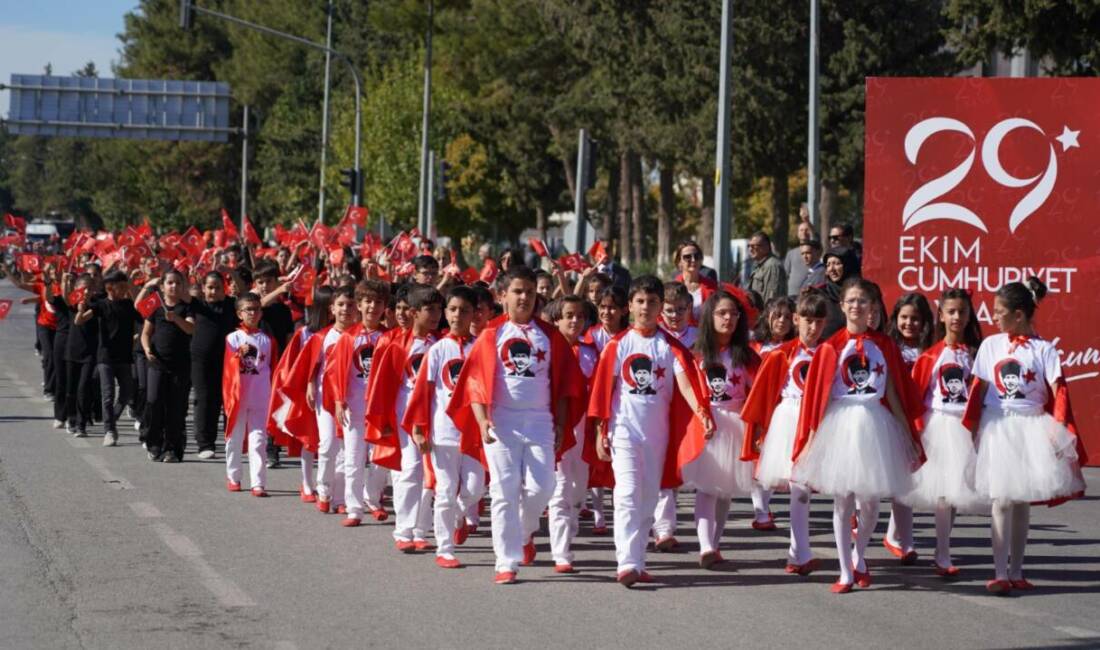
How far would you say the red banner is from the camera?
15.9 meters

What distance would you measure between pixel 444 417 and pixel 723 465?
5.23 feet

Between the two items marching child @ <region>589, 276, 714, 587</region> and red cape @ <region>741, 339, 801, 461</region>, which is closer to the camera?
marching child @ <region>589, 276, 714, 587</region>

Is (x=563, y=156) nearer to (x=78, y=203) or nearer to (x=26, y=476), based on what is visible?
(x=26, y=476)

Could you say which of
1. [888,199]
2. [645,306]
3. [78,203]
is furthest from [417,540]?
[78,203]

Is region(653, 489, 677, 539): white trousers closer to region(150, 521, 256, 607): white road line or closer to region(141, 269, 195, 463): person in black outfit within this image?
region(150, 521, 256, 607): white road line

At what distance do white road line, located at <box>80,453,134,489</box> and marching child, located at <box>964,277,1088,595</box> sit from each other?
6642 mm

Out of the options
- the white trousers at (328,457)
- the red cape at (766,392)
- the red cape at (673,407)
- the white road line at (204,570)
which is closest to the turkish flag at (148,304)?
the white trousers at (328,457)

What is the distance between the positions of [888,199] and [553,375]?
23.3 ft

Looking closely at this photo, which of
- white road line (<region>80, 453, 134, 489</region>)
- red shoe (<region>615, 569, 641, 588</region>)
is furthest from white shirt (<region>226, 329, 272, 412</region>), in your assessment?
red shoe (<region>615, 569, 641, 588</region>)

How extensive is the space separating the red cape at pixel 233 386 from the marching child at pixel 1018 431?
585 centimetres

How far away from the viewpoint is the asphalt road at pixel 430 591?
8148mm

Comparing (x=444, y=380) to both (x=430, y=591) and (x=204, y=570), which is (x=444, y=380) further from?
(x=204, y=570)

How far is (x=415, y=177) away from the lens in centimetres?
5341

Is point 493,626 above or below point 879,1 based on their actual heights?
below
